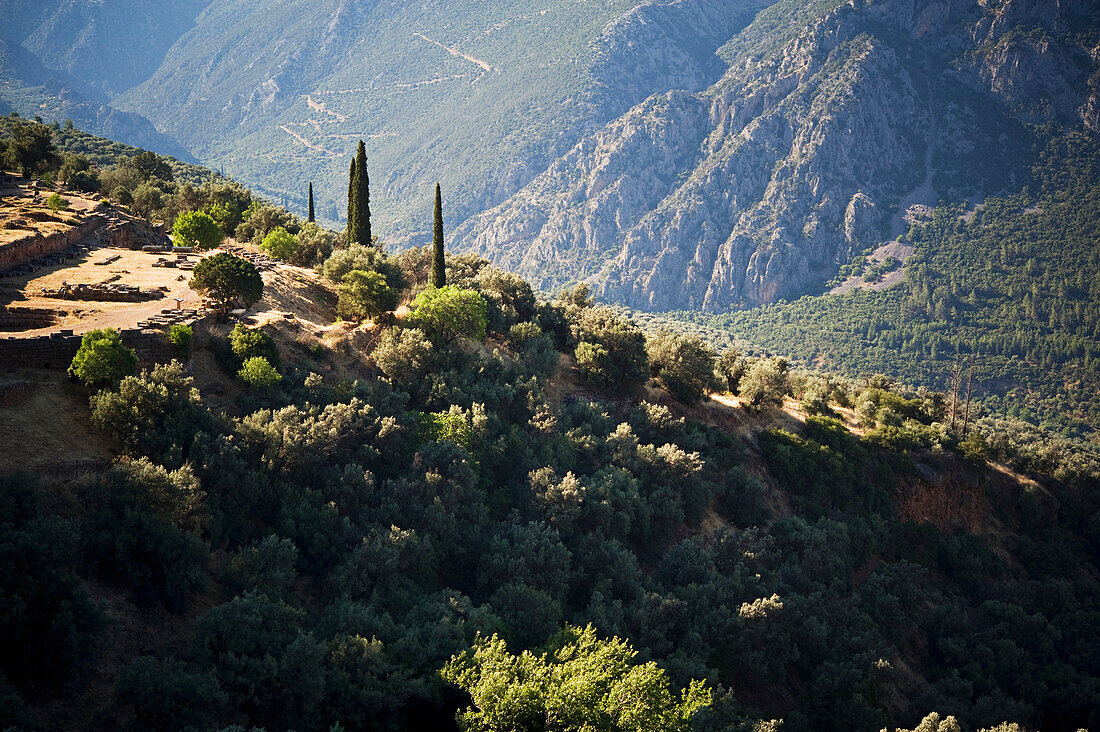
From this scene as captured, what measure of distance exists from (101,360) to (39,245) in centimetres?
1937

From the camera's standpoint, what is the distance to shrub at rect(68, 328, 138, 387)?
28.0m

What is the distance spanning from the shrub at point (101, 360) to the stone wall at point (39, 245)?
47.5 ft

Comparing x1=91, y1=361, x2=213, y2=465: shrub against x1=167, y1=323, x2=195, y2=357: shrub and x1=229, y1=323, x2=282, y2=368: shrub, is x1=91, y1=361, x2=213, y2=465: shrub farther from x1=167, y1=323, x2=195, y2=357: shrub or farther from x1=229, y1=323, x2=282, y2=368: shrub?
x1=229, y1=323, x2=282, y2=368: shrub

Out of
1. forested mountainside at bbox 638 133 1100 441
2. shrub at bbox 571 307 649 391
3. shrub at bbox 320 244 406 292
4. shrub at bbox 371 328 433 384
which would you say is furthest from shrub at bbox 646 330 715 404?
forested mountainside at bbox 638 133 1100 441

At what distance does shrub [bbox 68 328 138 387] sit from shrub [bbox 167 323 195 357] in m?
2.93

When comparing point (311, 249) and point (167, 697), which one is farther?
point (311, 249)

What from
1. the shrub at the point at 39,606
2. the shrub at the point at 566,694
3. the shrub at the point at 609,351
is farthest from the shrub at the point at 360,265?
the shrub at the point at 566,694

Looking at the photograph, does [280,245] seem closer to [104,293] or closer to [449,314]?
[104,293]

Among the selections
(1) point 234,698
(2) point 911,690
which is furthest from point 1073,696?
(1) point 234,698

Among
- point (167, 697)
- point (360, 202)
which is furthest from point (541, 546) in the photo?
point (360, 202)

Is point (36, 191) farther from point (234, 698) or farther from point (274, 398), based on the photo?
point (234, 698)

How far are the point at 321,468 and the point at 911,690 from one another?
1270 inches

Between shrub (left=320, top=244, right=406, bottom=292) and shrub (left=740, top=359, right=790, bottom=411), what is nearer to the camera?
shrub (left=320, top=244, right=406, bottom=292)

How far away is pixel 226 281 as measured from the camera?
37.5m
